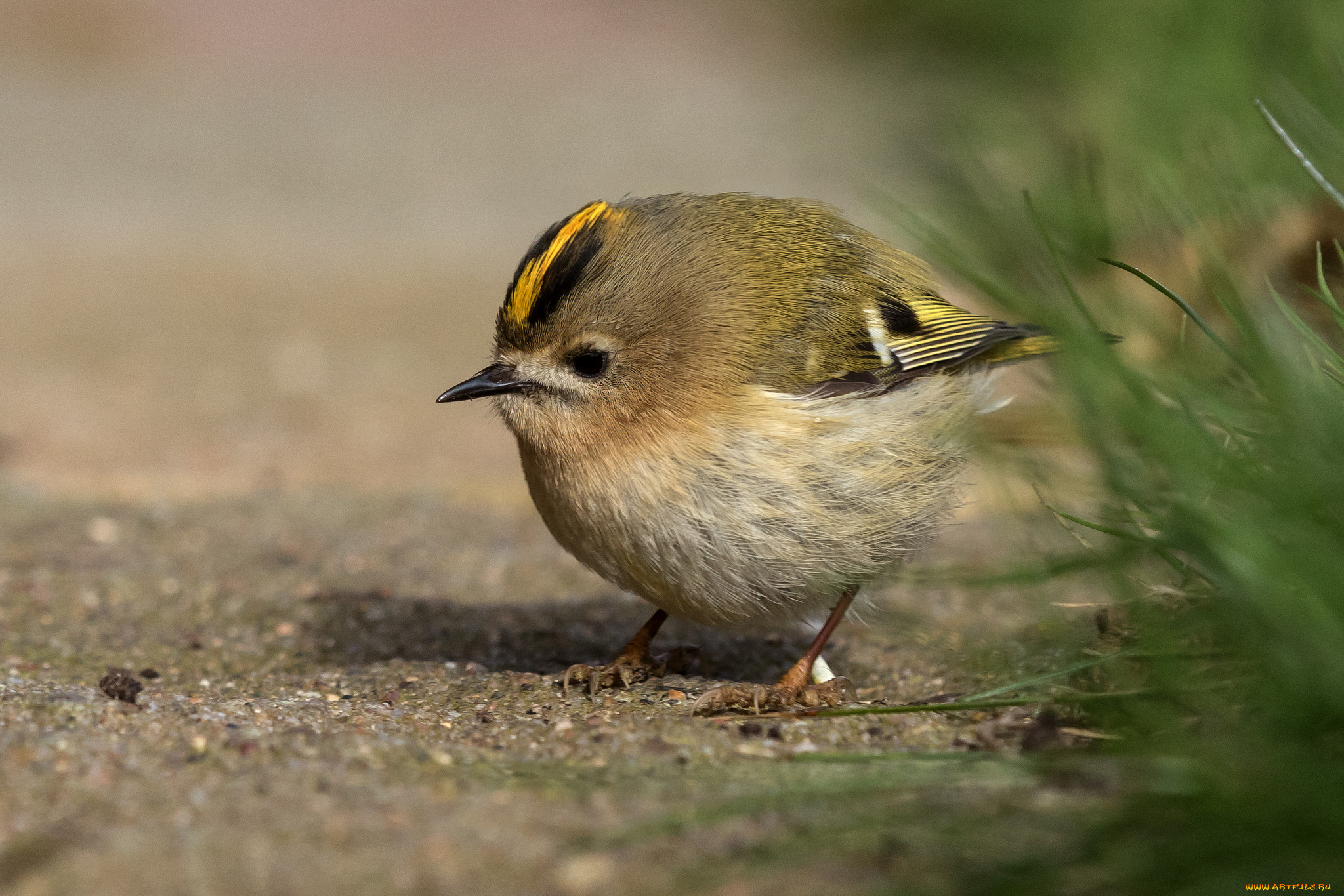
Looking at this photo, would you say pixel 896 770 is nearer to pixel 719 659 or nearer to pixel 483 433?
pixel 719 659

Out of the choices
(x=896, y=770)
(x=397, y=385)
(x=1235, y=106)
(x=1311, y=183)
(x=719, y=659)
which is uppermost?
(x=1235, y=106)

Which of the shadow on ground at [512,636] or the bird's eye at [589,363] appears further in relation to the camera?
the shadow on ground at [512,636]

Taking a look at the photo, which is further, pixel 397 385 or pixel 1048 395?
pixel 397 385

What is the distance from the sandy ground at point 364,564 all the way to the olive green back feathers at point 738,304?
17.6 inches

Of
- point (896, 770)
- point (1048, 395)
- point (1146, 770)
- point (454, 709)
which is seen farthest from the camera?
point (1048, 395)

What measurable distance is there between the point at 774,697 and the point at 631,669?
1.59 feet

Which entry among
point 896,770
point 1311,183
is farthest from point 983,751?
point 1311,183

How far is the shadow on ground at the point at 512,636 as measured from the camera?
13.5ft

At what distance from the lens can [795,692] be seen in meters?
3.53

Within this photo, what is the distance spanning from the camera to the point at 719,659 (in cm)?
426

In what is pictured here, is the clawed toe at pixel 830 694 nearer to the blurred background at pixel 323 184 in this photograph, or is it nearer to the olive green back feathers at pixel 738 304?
the olive green back feathers at pixel 738 304

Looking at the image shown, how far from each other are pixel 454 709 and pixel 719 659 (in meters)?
1.21

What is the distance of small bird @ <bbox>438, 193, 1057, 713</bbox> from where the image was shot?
3.33 metres

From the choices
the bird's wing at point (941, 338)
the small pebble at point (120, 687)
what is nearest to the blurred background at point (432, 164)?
the bird's wing at point (941, 338)
